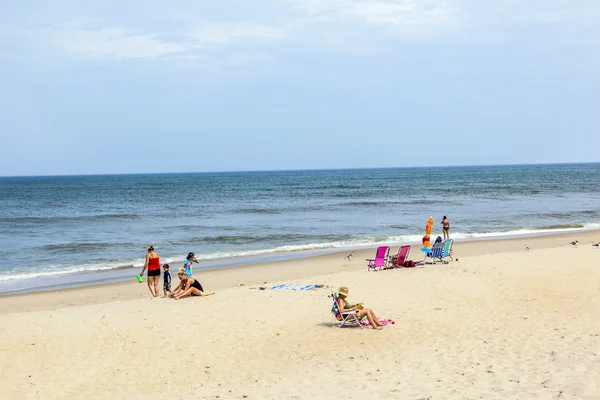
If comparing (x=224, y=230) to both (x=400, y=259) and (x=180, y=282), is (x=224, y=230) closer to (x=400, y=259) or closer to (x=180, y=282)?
(x=400, y=259)

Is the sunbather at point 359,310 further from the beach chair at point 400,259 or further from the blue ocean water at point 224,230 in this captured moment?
the blue ocean water at point 224,230

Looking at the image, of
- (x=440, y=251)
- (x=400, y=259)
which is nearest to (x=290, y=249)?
(x=400, y=259)

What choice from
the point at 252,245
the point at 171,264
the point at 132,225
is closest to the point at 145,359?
the point at 171,264

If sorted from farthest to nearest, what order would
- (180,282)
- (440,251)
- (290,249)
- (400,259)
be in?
(290,249) < (440,251) < (400,259) < (180,282)

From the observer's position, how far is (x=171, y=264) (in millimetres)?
21609

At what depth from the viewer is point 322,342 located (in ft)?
33.0

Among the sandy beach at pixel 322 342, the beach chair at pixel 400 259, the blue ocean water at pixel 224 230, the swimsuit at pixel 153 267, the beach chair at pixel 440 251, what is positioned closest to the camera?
the sandy beach at pixel 322 342

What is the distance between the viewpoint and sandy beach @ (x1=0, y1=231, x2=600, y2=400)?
7723 millimetres

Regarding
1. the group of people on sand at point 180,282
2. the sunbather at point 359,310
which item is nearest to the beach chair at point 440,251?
the group of people on sand at point 180,282

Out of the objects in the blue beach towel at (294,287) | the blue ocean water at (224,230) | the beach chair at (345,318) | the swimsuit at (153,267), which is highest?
the swimsuit at (153,267)

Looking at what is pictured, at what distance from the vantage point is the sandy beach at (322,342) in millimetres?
7723

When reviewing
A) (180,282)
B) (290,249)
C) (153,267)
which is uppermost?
(153,267)

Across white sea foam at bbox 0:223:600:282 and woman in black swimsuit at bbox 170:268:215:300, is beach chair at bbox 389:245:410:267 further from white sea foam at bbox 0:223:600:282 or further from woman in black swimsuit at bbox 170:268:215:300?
white sea foam at bbox 0:223:600:282

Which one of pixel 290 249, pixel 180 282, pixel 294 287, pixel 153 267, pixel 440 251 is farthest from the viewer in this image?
pixel 290 249
